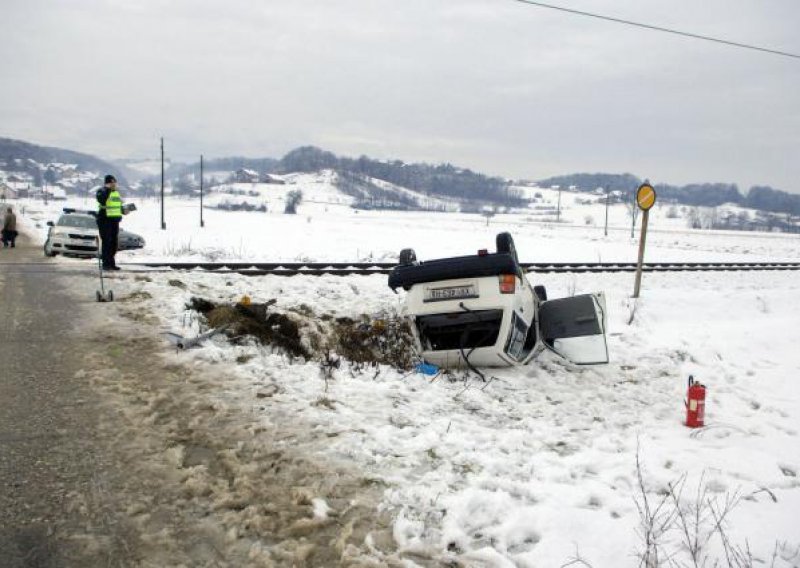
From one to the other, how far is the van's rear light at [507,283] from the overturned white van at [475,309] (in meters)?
0.01

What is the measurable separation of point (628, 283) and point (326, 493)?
48.3 feet

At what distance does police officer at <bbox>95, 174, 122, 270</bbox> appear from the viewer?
11.2 m

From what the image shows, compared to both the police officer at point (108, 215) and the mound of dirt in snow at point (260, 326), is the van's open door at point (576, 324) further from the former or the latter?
the police officer at point (108, 215)

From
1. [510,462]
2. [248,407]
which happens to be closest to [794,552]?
[510,462]

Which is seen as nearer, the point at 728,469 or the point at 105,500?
the point at 105,500

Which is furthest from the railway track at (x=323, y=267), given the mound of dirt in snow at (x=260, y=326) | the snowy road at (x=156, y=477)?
the snowy road at (x=156, y=477)

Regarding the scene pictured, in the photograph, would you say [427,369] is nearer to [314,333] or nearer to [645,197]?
[314,333]

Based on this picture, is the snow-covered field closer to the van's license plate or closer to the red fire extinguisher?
the red fire extinguisher

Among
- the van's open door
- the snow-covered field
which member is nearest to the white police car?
the snow-covered field

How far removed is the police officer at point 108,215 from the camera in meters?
11.2

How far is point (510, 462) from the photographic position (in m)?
4.16

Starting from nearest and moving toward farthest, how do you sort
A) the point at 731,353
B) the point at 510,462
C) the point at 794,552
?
the point at 794,552 < the point at 510,462 < the point at 731,353

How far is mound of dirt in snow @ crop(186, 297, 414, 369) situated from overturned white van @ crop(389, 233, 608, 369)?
60 cm

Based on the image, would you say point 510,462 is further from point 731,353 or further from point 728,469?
point 731,353
